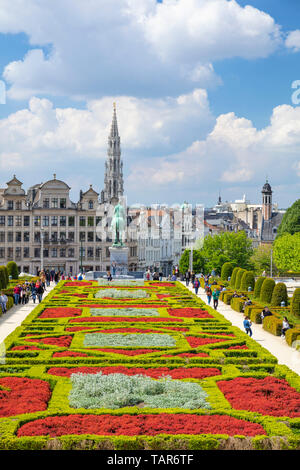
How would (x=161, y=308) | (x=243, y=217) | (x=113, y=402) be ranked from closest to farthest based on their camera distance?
(x=113, y=402), (x=161, y=308), (x=243, y=217)

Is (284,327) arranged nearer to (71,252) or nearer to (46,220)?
(46,220)

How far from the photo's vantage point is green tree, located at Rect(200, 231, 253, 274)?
6819 cm

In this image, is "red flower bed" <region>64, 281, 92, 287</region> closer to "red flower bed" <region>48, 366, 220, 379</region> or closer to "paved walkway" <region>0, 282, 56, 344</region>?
"paved walkway" <region>0, 282, 56, 344</region>

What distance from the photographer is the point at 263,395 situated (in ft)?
56.1

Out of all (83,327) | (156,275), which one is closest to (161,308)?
(83,327)

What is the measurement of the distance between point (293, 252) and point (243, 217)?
234 ft

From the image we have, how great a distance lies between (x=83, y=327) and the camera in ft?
93.4

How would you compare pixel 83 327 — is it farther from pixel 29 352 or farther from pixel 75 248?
pixel 75 248

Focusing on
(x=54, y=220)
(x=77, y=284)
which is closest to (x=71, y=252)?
(x=54, y=220)

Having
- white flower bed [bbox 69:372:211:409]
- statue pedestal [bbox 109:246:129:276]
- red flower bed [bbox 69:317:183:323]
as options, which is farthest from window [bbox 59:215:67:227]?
white flower bed [bbox 69:372:211:409]

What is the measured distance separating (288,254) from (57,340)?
2161 inches

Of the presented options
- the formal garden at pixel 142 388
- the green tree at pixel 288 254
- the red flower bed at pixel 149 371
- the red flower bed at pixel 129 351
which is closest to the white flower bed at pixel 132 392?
the formal garden at pixel 142 388

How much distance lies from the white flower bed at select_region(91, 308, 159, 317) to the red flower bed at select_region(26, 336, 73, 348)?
23.2 ft
